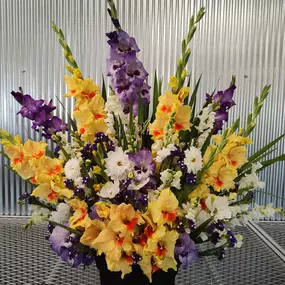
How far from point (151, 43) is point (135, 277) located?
4.35 feet

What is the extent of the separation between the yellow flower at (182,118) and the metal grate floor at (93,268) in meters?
0.43

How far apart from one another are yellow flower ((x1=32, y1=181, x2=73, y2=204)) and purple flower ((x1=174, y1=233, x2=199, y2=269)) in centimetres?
18

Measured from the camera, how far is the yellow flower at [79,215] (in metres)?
0.55

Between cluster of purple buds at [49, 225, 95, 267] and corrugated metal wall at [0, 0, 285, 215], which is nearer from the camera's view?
cluster of purple buds at [49, 225, 95, 267]

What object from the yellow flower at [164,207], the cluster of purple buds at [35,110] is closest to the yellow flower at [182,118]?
the yellow flower at [164,207]

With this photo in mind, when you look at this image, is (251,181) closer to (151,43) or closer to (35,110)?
(35,110)

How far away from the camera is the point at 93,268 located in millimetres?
908

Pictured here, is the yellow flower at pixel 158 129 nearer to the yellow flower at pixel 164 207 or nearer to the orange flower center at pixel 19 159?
the yellow flower at pixel 164 207

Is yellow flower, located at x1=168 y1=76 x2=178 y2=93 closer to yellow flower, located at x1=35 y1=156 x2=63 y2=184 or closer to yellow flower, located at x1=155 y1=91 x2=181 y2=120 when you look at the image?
yellow flower, located at x1=155 y1=91 x2=181 y2=120

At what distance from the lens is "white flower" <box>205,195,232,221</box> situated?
0.56m

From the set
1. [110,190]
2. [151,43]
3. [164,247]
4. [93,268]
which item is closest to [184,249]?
[164,247]

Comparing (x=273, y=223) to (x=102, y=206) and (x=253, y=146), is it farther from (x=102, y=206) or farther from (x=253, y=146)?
(x=102, y=206)

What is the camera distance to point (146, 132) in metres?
0.63

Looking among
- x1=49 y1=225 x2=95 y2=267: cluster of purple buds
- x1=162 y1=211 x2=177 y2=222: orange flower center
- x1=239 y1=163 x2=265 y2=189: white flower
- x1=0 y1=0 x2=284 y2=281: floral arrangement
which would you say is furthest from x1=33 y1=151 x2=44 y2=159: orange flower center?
x1=239 y1=163 x2=265 y2=189: white flower
